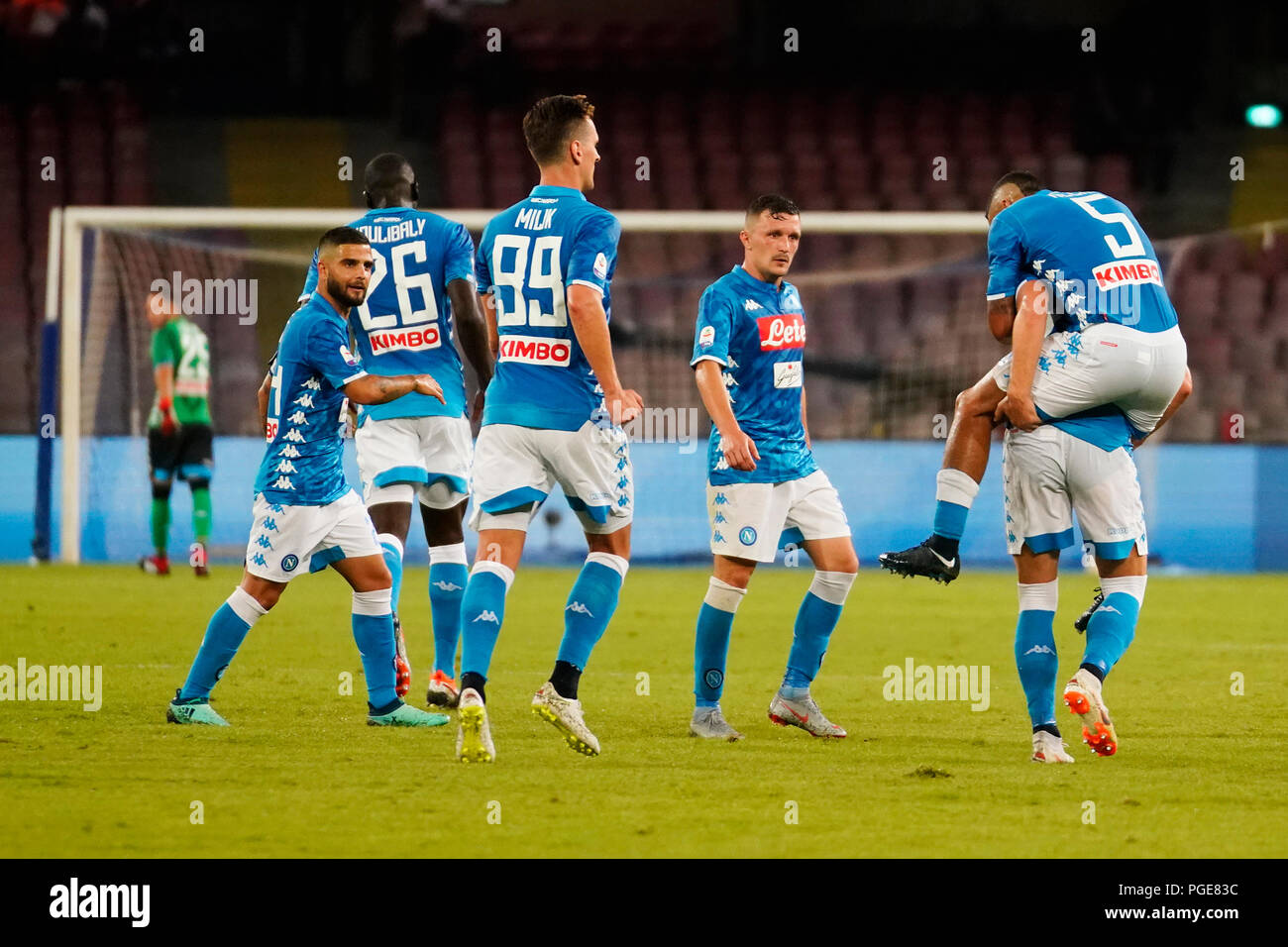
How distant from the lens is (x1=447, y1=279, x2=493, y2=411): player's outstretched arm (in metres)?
6.55

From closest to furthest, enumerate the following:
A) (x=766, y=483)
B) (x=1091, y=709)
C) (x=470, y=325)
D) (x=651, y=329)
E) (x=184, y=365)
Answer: (x=1091, y=709) → (x=766, y=483) → (x=470, y=325) → (x=184, y=365) → (x=651, y=329)

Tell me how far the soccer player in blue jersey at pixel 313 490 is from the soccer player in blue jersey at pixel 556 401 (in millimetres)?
435

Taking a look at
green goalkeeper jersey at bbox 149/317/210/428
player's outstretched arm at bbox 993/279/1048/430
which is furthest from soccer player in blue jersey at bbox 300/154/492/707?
green goalkeeper jersey at bbox 149/317/210/428

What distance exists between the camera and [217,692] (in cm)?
679

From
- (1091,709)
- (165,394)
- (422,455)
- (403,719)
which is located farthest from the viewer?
(165,394)

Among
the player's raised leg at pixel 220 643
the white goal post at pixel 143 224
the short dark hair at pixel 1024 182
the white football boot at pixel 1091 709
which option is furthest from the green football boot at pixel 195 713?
the white goal post at pixel 143 224

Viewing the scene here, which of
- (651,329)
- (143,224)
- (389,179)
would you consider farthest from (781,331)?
(651,329)

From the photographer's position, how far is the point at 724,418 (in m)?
5.66

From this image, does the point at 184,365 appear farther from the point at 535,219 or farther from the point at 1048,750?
the point at 1048,750

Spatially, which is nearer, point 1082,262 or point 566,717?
point 566,717

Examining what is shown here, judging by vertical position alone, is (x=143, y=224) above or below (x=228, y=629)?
above

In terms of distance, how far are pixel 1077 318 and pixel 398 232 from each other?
2729 mm

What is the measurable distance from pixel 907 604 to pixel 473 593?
22.0ft
